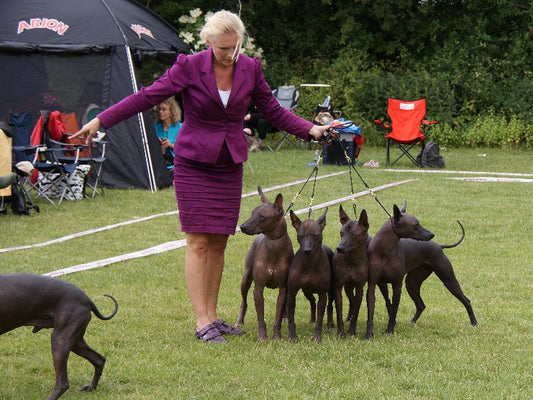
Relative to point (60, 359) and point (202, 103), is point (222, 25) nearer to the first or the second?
point (202, 103)

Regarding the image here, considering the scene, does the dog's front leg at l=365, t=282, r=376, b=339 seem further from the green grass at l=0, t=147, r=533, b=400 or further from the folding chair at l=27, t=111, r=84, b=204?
the folding chair at l=27, t=111, r=84, b=204

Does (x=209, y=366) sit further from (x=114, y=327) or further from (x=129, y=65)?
(x=129, y=65)

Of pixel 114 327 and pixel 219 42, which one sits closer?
pixel 219 42

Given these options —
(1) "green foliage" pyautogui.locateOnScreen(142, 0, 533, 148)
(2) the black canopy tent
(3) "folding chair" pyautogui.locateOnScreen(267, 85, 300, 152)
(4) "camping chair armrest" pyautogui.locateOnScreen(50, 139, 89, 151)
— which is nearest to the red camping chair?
(3) "folding chair" pyautogui.locateOnScreen(267, 85, 300, 152)

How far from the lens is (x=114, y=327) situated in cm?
541

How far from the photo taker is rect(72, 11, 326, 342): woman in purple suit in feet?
16.4

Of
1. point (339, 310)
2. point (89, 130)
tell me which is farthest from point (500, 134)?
point (89, 130)

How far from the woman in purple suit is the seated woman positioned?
715cm

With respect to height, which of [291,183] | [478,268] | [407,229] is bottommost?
[291,183]

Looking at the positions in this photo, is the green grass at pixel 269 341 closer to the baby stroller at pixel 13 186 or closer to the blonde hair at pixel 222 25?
the baby stroller at pixel 13 186

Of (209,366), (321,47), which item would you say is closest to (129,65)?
(209,366)

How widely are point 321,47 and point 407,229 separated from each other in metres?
18.4

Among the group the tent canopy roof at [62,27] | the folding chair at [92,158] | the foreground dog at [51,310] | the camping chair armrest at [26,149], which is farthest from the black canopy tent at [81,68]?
the foreground dog at [51,310]

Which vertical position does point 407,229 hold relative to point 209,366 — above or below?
above
